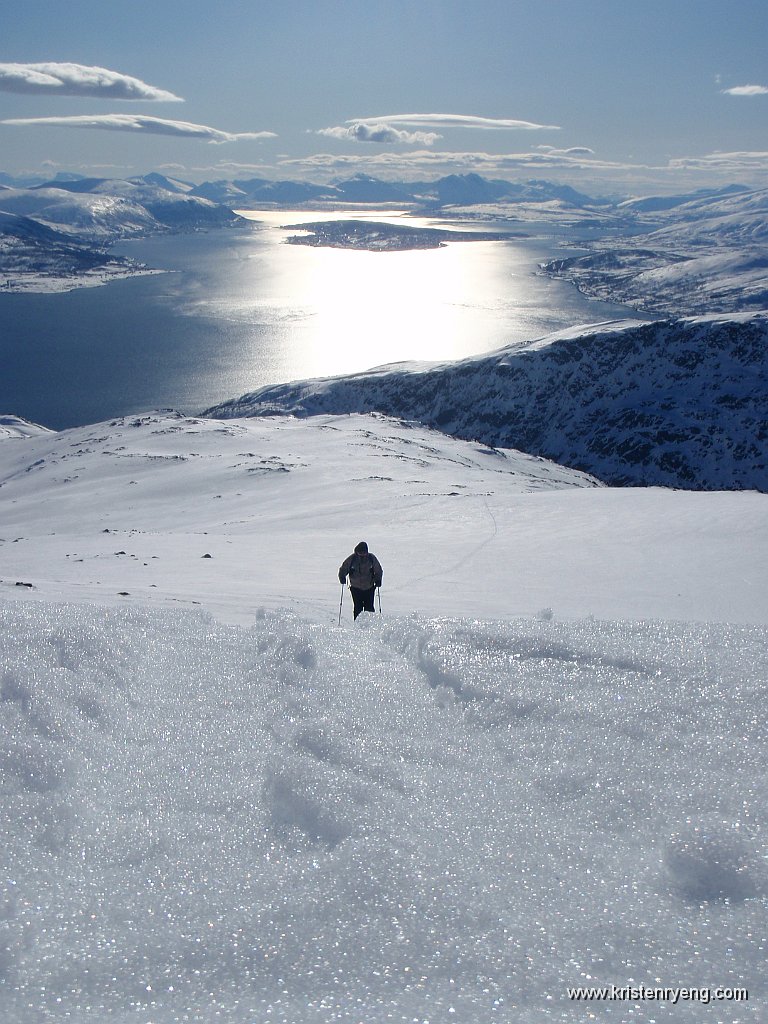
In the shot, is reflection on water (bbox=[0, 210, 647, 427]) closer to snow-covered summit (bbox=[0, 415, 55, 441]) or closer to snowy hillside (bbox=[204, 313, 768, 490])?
snow-covered summit (bbox=[0, 415, 55, 441])

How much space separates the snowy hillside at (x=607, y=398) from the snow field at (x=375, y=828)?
88254 mm

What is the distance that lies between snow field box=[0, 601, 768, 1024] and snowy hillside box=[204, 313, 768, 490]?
88.3 m

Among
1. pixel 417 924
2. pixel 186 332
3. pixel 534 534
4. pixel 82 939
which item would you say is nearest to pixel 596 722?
pixel 417 924

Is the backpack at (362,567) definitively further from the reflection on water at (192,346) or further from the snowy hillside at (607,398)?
the reflection on water at (192,346)

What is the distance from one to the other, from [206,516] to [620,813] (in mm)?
24866

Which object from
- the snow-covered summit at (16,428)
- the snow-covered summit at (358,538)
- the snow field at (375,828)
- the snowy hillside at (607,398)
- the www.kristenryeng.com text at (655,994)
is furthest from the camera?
the snowy hillside at (607,398)

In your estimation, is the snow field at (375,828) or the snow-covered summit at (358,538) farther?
the snow-covered summit at (358,538)

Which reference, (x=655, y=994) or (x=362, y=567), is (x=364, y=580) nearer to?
(x=362, y=567)

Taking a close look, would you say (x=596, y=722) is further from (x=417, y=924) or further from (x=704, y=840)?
(x=417, y=924)

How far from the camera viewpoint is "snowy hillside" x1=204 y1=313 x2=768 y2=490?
94000 millimetres

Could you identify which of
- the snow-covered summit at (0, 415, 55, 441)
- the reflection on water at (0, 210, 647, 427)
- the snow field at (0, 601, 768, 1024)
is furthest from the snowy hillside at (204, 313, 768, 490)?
the snow field at (0, 601, 768, 1024)

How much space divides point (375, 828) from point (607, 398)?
108777 mm

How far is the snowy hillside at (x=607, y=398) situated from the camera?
9400 centimetres

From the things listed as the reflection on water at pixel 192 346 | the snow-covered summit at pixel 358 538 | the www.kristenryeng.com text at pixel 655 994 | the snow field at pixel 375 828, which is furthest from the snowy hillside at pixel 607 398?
the www.kristenryeng.com text at pixel 655 994
